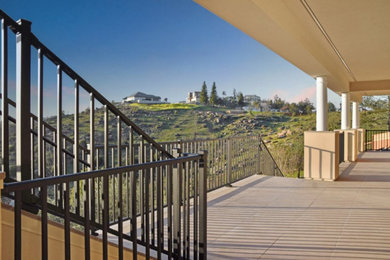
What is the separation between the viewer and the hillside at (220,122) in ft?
63.9

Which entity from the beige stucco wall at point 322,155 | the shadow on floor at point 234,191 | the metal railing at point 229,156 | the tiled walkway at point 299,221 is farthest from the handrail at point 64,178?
the beige stucco wall at point 322,155

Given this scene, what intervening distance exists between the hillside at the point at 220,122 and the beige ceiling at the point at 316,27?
11099 millimetres

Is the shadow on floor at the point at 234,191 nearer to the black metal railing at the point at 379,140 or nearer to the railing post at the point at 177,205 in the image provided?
the railing post at the point at 177,205

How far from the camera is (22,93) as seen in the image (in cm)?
169

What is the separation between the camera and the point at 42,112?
5.94 ft

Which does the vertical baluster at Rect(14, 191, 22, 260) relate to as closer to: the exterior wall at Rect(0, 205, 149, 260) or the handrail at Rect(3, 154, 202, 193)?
the handrail at Rect(3, 154, 202, 193)

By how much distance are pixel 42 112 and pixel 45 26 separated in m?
25.2

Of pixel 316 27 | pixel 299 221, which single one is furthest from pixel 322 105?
pixel 299 221

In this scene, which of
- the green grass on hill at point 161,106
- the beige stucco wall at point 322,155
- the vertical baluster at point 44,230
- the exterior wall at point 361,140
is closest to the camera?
the vertical baluster at point 44,230

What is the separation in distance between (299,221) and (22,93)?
3.27 meters

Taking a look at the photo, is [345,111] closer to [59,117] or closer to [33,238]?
[59,117]

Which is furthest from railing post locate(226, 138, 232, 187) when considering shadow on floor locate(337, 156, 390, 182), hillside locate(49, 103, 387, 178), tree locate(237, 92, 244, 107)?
tree locate(237, 92, 244, 107)

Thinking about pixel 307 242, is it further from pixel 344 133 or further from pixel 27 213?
pixel 344 133

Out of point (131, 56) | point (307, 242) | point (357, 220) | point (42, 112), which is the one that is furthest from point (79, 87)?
point (131, 56)
